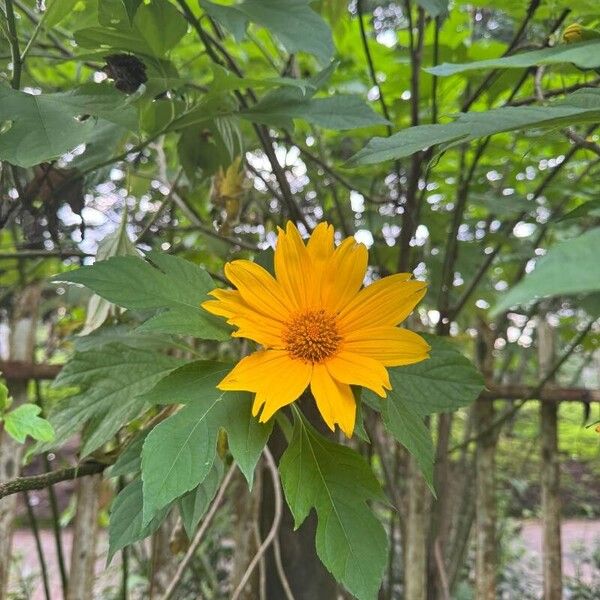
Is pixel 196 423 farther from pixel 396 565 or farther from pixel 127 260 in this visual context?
pixel 396 565

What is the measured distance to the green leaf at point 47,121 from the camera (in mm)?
363

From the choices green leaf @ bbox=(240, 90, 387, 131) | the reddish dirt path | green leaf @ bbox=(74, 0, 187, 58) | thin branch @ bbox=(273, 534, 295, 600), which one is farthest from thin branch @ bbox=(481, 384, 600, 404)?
the reddish dirt path

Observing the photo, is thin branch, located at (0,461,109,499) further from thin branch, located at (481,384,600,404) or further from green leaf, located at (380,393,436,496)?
thin branch, located at (481,384,600,404)

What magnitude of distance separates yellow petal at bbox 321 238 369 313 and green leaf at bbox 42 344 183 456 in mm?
129

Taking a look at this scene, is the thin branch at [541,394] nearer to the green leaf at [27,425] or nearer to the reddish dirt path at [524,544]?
the green leaf at [27,425]

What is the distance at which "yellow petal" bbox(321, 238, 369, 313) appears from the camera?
0.38 meters

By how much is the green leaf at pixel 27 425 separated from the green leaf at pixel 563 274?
0.32m

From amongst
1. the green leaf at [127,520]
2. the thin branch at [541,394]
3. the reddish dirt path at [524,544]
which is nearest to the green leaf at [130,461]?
the green leaf at [127,520]

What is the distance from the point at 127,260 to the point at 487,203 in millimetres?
510

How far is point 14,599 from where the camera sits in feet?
4.63

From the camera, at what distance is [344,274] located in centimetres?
38

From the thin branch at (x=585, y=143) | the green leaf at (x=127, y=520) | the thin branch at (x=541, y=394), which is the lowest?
the green leaf at (x=127, y=520)

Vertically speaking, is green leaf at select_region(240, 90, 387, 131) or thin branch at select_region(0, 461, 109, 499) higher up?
green leaf at select_region(240, 90, 387, 131)

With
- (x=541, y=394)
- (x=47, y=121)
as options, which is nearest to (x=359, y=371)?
(x=47, y=121)
